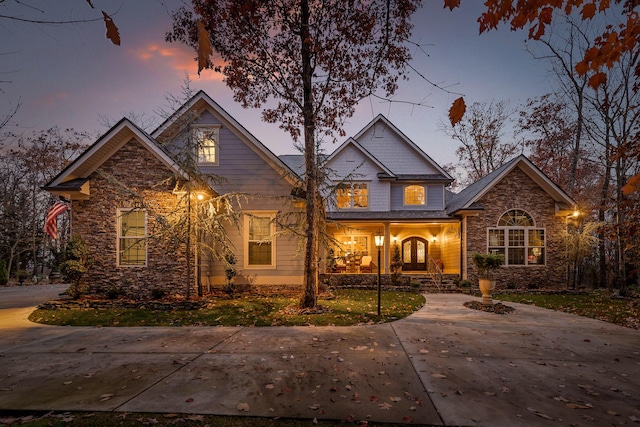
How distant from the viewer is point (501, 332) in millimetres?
7469

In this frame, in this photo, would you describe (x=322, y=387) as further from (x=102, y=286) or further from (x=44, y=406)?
(x=102, y=286)

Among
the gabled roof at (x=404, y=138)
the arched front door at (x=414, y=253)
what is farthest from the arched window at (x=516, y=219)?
the arched front door at (x=414, y=253)

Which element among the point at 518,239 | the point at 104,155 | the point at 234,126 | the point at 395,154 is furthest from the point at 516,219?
the point at 104,155

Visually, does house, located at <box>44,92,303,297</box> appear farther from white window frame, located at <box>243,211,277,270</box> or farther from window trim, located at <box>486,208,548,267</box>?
window trim, located at <box>486,208,548,267</box>

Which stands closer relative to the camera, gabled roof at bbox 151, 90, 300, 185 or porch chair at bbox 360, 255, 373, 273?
gabled roof at bbox 151, 90, 300, 185

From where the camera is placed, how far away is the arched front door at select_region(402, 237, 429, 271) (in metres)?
21.3

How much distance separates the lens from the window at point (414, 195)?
767 inches

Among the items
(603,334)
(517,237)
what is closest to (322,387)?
(603,334)

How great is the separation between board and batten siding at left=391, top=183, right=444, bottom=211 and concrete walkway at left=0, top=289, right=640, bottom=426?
11842 millimetres

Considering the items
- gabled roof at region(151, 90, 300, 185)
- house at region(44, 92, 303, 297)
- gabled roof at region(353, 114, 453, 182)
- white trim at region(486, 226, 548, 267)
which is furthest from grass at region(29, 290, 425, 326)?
gabled roof at region(353, 114, 453, 182)

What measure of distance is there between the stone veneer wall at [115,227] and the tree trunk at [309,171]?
4.65 m

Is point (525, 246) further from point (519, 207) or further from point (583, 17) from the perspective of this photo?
point (583, 17)

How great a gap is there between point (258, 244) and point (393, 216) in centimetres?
776

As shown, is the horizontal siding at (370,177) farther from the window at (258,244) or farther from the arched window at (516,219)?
the window at (258,244)
